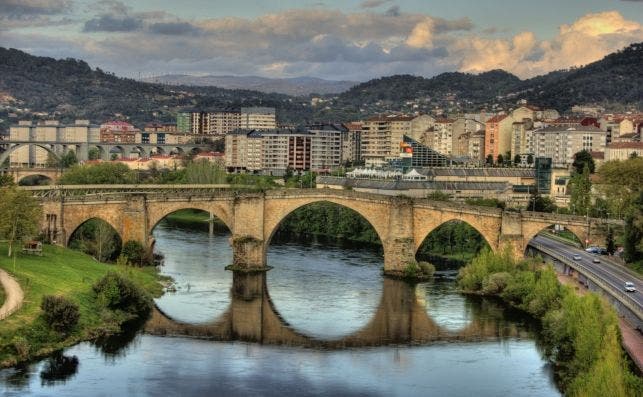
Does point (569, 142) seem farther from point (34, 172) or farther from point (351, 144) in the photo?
point (34, 172)

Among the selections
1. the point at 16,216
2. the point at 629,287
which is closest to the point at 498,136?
the point at 629,287

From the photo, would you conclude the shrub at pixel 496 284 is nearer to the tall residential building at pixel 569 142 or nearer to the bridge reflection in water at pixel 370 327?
the bridge reflection in water at pixel 370 327

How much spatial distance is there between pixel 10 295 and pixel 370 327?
45.9 ft

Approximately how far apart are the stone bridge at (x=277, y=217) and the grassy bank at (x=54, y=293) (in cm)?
385

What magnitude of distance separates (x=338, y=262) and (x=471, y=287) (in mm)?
11939

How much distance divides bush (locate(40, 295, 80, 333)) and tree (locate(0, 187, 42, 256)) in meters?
8.93

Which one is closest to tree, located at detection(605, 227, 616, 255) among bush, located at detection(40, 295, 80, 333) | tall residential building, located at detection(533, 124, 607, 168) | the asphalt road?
the asphalt road

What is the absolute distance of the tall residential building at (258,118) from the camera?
156125 mm

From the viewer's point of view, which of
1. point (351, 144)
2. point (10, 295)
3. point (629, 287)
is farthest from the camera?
point (351, 144)

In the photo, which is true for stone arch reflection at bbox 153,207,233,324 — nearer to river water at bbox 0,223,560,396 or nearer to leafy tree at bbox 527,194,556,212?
river water at bbox 0,223,560,396

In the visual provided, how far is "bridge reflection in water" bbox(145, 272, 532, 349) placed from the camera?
4022 cm

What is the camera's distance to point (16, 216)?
4669 cm

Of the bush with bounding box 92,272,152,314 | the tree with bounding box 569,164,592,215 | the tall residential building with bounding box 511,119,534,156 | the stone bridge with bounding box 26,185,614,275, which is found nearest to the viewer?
the bush with bounding box 92,272,152,314

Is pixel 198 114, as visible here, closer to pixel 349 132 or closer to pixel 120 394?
pixel 349 132
